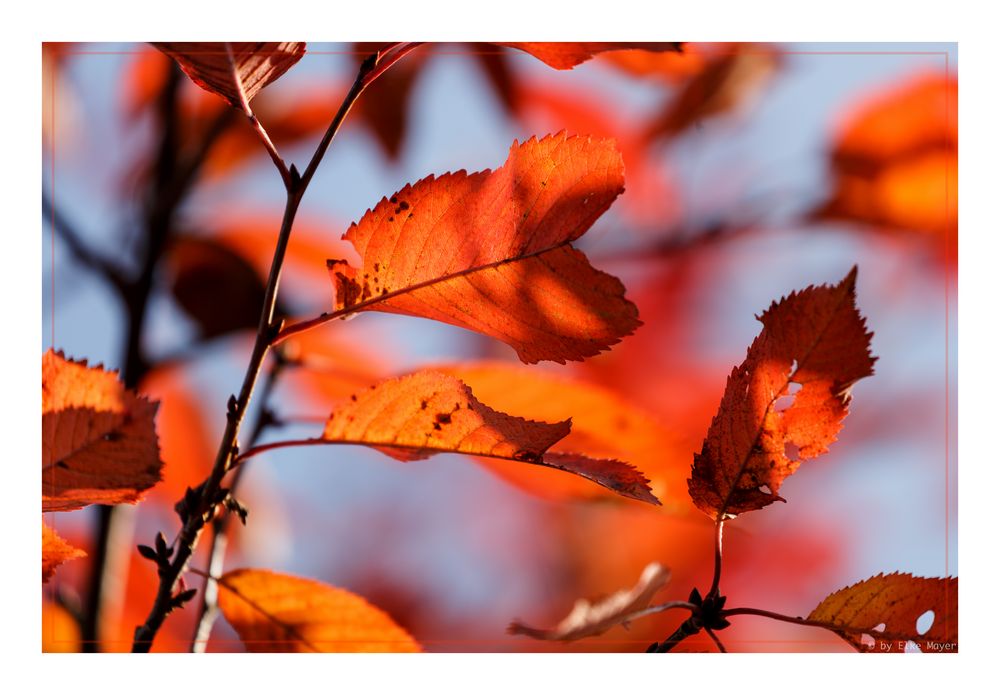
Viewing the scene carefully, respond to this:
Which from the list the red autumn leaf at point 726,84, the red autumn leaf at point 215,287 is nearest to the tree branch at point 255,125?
the red autumn leaf at point 215,287

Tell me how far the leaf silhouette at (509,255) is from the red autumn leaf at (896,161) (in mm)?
512

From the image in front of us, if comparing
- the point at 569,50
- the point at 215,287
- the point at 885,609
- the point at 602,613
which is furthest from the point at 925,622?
the point at 215,287

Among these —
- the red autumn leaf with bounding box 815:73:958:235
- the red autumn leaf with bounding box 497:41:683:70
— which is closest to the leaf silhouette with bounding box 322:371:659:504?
the red autumn leaf with bounding box 497:41:683:70

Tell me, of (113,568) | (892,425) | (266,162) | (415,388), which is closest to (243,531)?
(113,568)

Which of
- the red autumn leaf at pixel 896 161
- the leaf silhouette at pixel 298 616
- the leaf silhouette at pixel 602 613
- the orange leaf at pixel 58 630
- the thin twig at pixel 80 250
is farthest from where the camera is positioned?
the red autumn leaf at pixel 896 161

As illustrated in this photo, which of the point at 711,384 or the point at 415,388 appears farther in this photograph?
the point at 711,384

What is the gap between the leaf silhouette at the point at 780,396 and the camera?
314 mm

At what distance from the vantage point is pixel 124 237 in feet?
2.85

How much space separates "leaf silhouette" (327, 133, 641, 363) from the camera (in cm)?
32

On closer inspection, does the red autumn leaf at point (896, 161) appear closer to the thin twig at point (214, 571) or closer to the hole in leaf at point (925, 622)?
the hole in leaf at point (925, 622)

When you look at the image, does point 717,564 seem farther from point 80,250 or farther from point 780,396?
point 80,250

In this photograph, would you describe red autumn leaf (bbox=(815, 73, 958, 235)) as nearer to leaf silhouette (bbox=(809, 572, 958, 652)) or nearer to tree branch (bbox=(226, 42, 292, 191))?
leaf silhouette (bbox=(809, 572, 958, 652))

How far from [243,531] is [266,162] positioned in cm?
39
